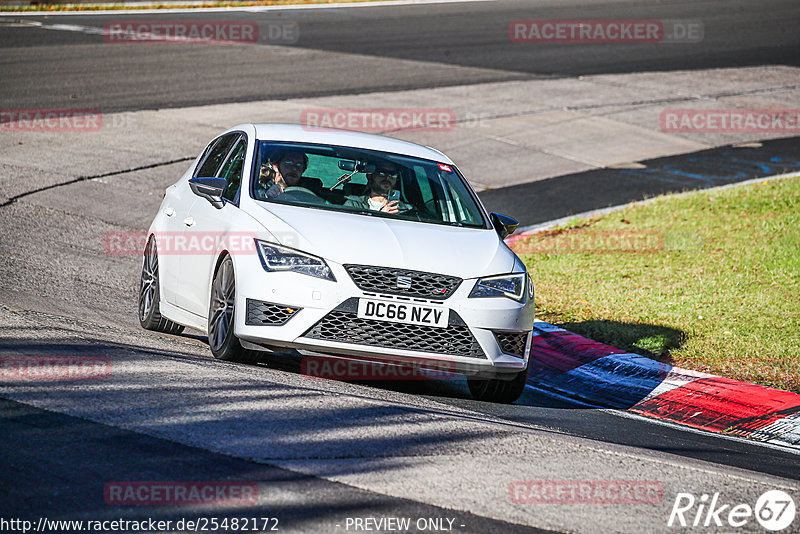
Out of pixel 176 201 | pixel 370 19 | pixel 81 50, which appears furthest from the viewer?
pixel 370 19

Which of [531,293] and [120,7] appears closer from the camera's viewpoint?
[531,293]

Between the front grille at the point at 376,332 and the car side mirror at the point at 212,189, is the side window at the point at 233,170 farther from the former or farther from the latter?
the front grille at the point at 376,332

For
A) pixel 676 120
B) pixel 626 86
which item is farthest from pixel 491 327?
pixel 626 86

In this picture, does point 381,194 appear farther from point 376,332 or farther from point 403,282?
point 376,332

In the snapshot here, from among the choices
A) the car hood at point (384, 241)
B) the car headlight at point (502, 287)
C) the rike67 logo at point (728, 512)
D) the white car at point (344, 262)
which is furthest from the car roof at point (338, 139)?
the rike67 logo at point (728, 512)

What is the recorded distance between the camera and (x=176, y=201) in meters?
8.69

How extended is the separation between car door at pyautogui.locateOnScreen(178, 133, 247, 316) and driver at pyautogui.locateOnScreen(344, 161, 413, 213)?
868 mm

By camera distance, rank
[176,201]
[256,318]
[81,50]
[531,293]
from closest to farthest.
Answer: [256,318]
[531,293]
[176,201]
[81,50]

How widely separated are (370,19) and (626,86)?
10507 millimetres

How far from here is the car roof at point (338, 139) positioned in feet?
27.5

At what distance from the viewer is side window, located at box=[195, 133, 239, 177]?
873 centimetres

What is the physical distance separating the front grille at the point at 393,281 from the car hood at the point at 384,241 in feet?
0.13

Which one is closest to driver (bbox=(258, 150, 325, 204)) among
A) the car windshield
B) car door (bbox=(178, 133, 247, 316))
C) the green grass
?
the car windshield

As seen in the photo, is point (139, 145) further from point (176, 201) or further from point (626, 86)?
point (626, 86)
